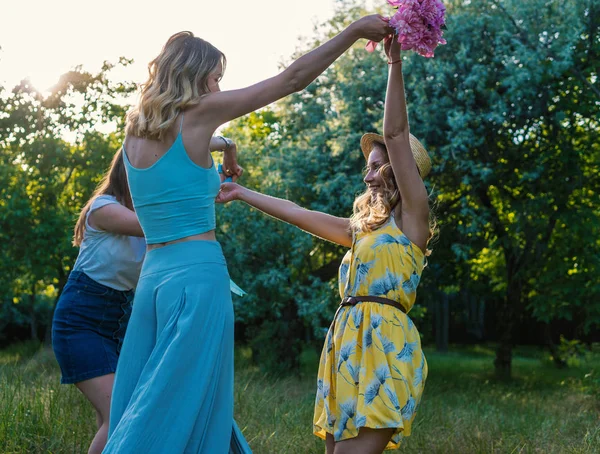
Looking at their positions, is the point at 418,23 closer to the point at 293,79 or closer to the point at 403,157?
the point at 403,157

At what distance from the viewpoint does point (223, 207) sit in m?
14.5

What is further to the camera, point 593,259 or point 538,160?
point 538,160

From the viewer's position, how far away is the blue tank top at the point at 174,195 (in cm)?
293

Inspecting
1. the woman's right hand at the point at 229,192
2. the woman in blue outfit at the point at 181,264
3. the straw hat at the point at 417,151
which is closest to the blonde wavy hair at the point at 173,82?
the woman in blue outfit at the point at 181,264

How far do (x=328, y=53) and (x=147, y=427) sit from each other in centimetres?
152

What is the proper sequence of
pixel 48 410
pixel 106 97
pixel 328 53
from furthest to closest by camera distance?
1. pixel 106 97
2. pixel 48 410
3. pixel 328 53

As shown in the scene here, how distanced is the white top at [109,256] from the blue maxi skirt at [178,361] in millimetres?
950

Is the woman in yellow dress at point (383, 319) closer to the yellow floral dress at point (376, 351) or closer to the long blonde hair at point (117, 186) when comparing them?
the yellow floral dress at point (376, 351)

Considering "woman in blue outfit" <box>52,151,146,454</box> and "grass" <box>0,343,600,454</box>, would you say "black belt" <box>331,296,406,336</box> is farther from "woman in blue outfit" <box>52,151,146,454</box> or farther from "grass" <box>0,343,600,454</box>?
"grass" <box>0,343,600,454</box>

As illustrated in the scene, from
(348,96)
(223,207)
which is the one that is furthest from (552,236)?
(223,207)

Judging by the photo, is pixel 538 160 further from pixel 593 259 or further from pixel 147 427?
pixel 147 427

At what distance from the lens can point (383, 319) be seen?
142 inches

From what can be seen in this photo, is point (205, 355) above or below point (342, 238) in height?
below

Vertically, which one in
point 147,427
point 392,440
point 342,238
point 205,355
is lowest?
point 392,440
